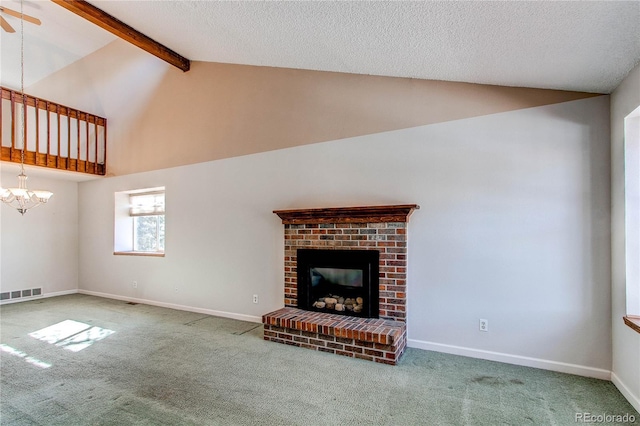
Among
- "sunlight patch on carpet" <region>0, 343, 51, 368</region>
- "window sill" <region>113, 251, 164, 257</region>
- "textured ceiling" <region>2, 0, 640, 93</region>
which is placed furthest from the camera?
"window sill" <region>113, 251, 164, 257</region>

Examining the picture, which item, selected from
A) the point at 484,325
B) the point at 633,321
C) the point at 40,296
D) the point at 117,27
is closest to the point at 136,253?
the point at 40,296

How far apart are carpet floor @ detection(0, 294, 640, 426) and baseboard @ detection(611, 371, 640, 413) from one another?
5cm

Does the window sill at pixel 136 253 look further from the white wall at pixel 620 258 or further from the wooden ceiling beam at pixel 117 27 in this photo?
the white wall at pixel 620 258

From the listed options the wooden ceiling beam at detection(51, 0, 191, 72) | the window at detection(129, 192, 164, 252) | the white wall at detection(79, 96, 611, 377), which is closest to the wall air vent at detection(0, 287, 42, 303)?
the window at detection(129, 192, 164, 252)

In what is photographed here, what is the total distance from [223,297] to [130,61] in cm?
484

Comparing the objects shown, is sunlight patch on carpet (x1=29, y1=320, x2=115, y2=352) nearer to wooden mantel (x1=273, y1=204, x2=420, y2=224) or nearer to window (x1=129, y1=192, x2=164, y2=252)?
window (x1=129, y1=192, x2=164, y2=252)

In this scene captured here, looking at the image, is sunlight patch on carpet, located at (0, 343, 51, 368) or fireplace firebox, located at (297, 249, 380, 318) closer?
sunlight patch on carpet, located at (0, 343, 51, 368)

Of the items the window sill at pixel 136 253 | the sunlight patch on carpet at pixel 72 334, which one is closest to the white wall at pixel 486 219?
the sunlight patch on carpet at pixel 72 334

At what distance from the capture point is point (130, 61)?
235 inches

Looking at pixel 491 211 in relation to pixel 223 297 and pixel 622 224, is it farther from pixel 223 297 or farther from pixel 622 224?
pixel 223 297

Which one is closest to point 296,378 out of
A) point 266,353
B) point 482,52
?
point 266,353

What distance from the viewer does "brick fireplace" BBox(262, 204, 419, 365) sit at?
3160 millimetres

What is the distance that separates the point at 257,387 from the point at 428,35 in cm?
316
